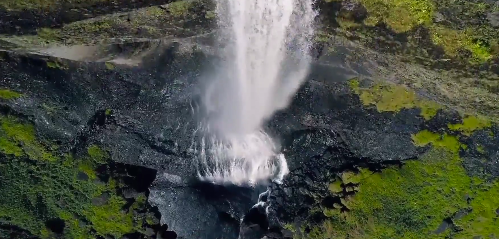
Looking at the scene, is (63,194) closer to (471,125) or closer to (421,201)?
(421,201)

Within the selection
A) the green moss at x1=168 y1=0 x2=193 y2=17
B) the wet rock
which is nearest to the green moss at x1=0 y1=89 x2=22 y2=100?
the wet rock

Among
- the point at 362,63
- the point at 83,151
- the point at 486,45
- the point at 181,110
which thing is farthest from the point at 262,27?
the point at 83,151

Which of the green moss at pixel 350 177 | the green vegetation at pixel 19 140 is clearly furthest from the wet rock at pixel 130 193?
the green moss at pixel 350 177

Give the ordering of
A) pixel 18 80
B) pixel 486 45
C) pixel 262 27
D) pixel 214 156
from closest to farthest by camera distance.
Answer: pixel 486 45
pixel 262 27
pixel 18 80
pixel 214 156

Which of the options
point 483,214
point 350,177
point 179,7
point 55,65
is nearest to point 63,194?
point 55,65

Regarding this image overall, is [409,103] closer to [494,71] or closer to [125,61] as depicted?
[494,71]

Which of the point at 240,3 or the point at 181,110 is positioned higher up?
the point at 240,3

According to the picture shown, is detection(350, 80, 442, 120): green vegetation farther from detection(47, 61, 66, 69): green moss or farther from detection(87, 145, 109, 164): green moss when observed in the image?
detection(47, 61, 66, 69): green moss
